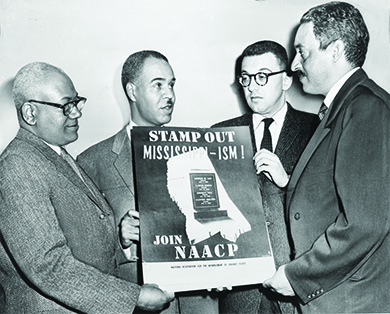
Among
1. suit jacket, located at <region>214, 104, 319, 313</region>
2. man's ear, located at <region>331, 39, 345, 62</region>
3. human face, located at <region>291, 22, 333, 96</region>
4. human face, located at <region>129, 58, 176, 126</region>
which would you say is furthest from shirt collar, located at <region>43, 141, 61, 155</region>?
man's ear, located at <region>331, 39, 345, 62</region>

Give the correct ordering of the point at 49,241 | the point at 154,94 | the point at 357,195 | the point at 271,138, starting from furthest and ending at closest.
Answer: the point at 154,94 < the point at 271,138 < the point at 49,241 < the point at 357,195

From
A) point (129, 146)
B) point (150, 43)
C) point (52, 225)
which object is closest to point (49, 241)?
point (52, 225)

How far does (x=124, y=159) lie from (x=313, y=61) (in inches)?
41.4

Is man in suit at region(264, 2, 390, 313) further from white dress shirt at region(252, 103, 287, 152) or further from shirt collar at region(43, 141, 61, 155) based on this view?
shirt collar at region(43, 141, 61, 155)

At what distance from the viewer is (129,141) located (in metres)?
2.63

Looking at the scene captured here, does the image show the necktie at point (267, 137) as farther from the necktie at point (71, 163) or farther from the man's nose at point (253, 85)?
the necktie at point (71, 163)

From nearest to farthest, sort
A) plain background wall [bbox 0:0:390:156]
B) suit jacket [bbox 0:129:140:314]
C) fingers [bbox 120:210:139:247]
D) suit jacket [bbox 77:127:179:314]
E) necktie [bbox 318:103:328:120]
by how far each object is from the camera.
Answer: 1. suit jacket [bbox 0:129:140:314]
2. necktie [bbox 318:103:328:120]
3. fingers [bbox 120:210:139:247]
4. suit jacket [bbox 77:127:179:314]
5. plain background wall [bbox 0:0:390:156]

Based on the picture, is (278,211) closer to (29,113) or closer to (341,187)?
(341,187)

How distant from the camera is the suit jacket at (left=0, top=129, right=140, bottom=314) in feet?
5.94

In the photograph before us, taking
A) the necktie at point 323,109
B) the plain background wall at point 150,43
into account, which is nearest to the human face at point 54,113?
the plain background wall at point 150,43

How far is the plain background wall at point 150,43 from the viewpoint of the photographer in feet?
9.30

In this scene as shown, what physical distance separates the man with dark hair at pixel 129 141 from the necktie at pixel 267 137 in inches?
20.3

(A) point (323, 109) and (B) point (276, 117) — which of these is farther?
(B) point (276, 117)

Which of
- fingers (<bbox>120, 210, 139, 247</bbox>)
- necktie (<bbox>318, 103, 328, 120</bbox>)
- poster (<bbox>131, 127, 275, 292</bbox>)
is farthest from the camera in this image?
fingers (<bbox>120, 210, 139, 247</bbox>)
